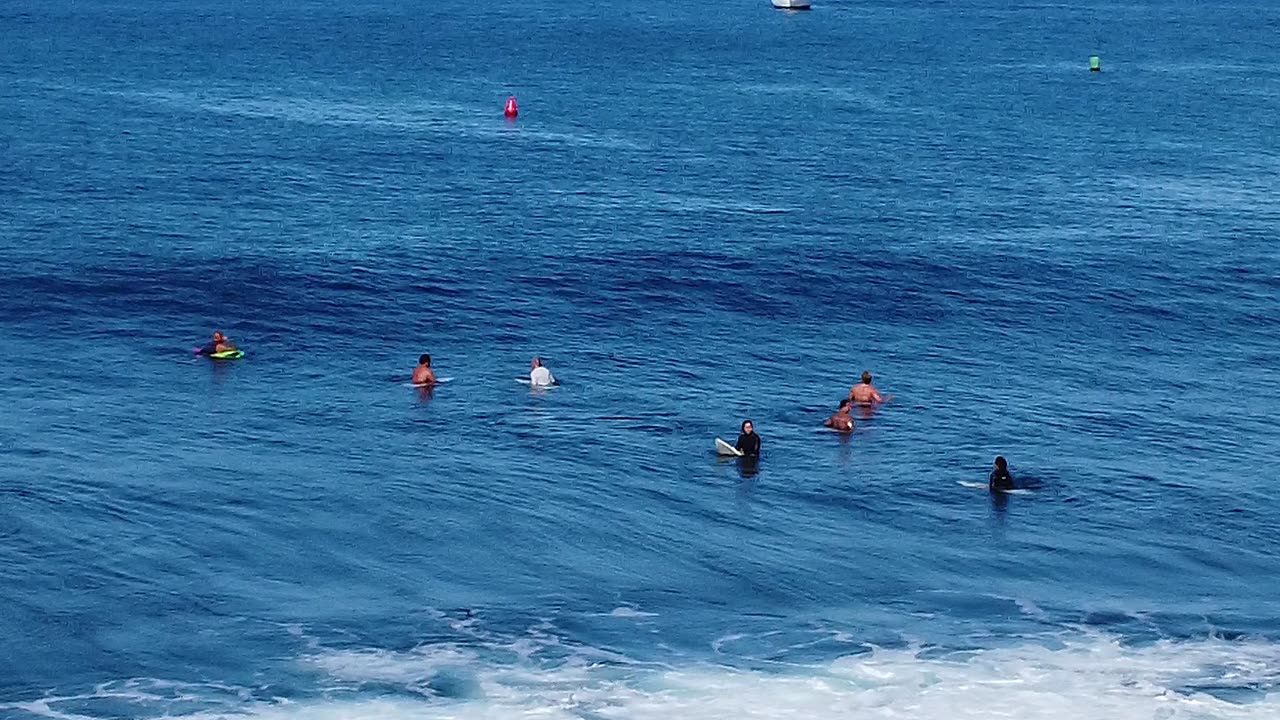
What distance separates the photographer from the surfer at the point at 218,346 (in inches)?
2559

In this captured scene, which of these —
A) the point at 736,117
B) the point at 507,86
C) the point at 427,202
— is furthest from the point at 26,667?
the point at 507,86

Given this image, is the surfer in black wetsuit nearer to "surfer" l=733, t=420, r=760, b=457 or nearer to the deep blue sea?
the deep blue sea

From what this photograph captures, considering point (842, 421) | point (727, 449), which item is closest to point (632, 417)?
point (727, 449)

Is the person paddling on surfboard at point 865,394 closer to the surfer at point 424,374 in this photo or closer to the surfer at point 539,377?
the surfer at point 539,377

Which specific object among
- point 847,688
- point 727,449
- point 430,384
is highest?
point 430,384

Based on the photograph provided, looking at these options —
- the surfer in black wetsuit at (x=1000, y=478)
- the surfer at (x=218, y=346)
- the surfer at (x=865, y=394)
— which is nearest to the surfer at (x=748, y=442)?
the surfer at (x=865, y=394)

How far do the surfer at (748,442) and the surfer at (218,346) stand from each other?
2040cm

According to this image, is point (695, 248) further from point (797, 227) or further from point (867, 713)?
point (867, 713)

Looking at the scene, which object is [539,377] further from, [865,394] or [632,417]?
[865,394]

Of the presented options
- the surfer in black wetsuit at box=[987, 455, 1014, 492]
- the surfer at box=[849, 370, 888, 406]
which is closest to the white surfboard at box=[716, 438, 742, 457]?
→ the surfer at box=[849, 370, 888, 406]

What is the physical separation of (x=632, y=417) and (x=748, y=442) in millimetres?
6131

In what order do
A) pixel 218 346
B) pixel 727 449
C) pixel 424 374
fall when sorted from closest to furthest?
pixel 727 449, pixel 424 374, pixel 218 346

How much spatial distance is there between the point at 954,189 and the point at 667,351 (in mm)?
35202

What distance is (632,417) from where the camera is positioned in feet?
198
